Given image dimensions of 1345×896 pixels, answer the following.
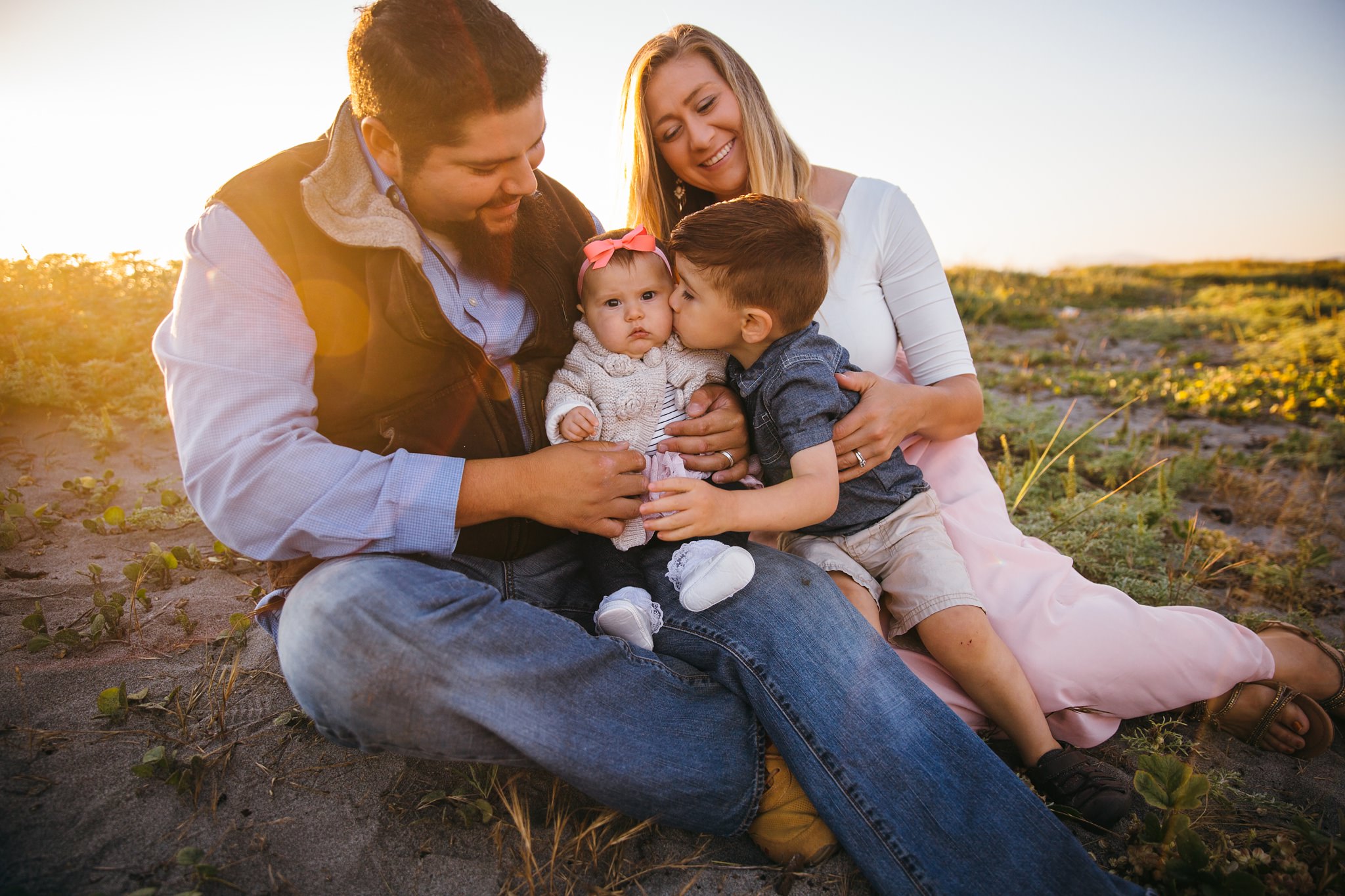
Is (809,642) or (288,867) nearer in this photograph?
(288,867)

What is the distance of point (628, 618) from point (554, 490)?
0.43 metres

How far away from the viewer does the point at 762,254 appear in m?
2.22

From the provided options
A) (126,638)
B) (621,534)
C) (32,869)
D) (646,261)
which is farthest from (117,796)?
(646,261)

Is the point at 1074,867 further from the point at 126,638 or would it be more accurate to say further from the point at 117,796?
the point at 126,638

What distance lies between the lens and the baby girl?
2264 millimetres

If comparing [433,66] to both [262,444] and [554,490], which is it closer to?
[262,444]

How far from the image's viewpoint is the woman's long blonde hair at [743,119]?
2.96 metres

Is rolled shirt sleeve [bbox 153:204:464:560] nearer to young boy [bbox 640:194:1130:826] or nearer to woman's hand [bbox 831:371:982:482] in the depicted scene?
young boy [bbox 640:194:1130:826]

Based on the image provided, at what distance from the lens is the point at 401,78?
2086mm

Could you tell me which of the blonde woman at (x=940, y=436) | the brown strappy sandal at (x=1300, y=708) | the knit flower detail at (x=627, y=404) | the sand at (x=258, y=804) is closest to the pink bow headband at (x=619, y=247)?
the knit flower detail at (x=627, y=404)

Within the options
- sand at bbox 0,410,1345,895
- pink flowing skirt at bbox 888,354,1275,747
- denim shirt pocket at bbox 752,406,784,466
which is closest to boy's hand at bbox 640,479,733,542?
denim shirt pocket at bbox 752,406,784,466

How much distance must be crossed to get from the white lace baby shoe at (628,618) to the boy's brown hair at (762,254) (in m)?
0.99

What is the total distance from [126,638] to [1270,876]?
344 centimetres

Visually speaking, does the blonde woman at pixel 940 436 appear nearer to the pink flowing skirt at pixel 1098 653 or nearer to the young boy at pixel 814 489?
the pink flowing skirt at pixel 1098 653
